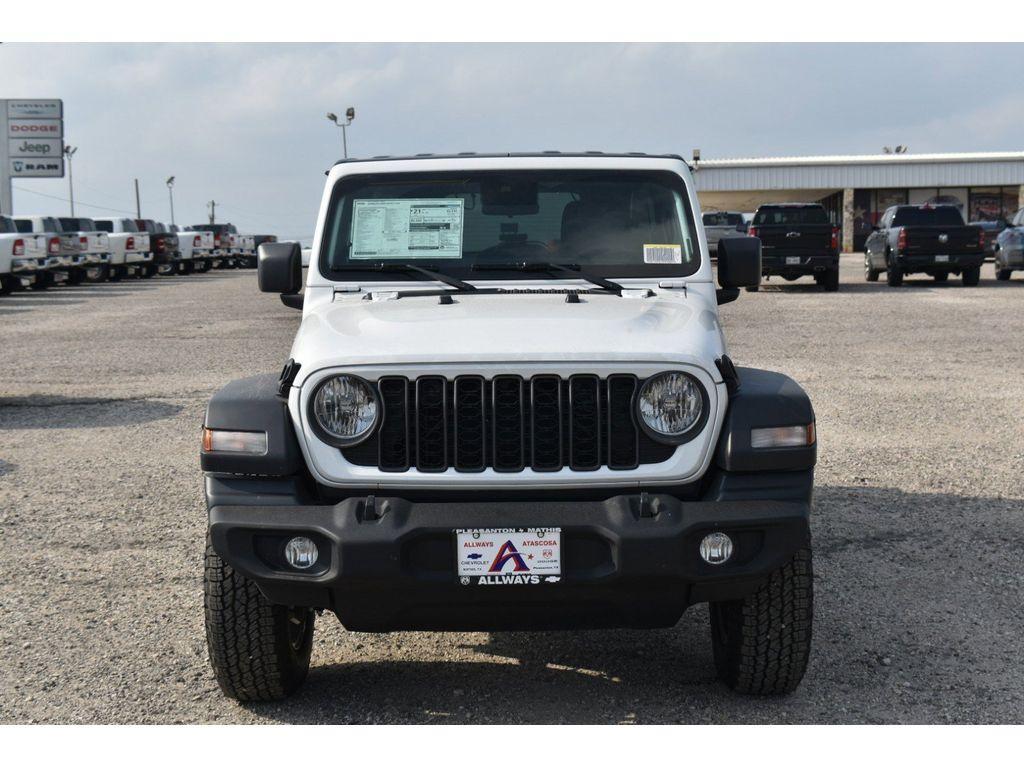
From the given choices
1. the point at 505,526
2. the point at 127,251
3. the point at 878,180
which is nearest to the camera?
the point at 505,526

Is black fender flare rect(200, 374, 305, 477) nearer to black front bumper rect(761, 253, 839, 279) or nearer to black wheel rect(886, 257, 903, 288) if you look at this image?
black front bumper rect(761, 253, 839, 279)

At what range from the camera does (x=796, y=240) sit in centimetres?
2467

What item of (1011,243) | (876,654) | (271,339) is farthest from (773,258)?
(876,654)

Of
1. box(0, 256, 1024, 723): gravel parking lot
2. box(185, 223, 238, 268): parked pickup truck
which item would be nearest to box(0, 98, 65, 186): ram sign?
box(185, 223, 238, 268): parked pickup truck

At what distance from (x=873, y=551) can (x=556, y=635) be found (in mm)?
1981

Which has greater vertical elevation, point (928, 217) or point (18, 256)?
point (928, 217)

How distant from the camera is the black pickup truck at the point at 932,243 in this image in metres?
25.4

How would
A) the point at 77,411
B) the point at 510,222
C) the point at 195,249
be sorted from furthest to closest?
the point at 195,249, the point at 77,411, the point at 510,222

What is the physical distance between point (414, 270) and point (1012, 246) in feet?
78.7

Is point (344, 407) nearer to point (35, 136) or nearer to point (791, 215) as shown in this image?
point (791, 215)

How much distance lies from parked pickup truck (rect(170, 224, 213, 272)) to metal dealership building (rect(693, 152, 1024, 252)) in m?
22.2

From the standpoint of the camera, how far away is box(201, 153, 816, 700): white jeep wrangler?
12.5 ft

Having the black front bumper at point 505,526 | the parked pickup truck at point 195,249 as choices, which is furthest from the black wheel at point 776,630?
the parked pickup truck at point 195,249

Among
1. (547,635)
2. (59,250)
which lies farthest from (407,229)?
(59,250)
